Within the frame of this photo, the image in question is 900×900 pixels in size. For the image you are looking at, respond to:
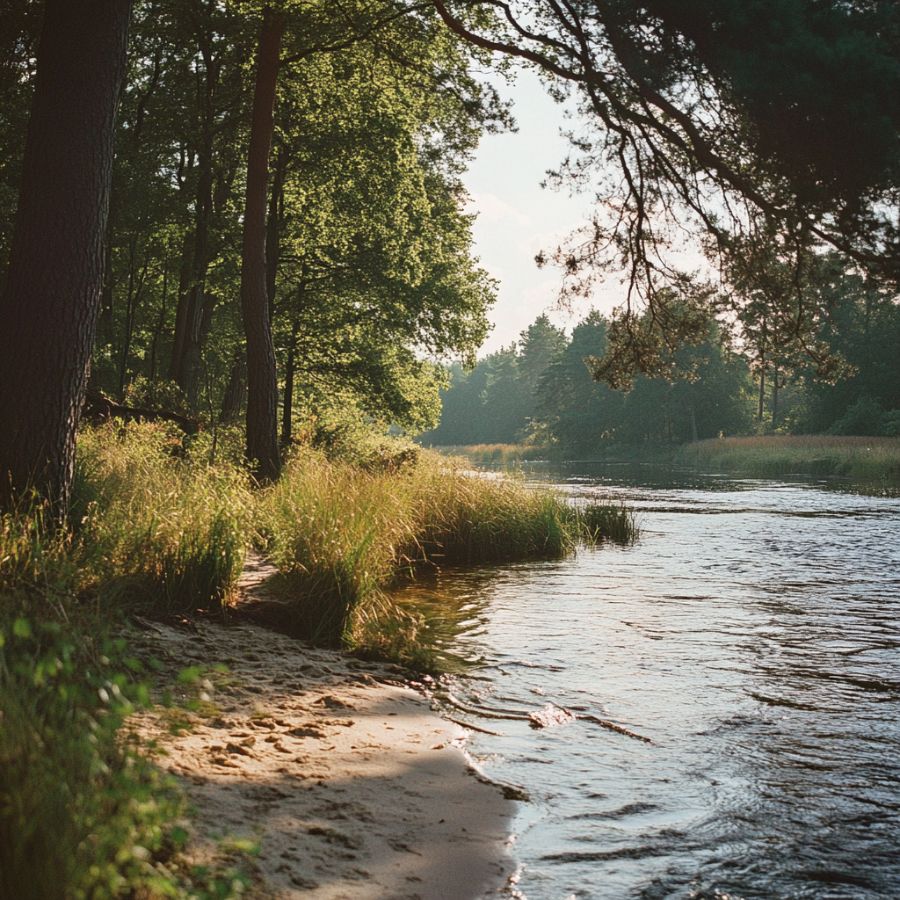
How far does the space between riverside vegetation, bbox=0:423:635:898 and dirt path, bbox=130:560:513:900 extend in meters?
0.35

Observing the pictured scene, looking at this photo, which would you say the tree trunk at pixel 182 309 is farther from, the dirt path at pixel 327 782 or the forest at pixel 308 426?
the dirt path at pixel 327 782

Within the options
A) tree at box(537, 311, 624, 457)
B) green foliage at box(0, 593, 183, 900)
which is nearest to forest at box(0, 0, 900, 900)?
green foliage at box(0, 593, 183, 900)

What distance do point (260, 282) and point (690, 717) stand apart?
10.7m

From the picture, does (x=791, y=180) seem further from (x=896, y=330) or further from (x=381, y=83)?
(x=896, y=330)

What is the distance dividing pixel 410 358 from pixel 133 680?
73.2 feet

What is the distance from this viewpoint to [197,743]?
4559mm

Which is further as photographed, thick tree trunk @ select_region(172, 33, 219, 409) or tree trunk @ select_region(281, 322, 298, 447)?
tree trunk @ select_region(281, 322, 298, 447)

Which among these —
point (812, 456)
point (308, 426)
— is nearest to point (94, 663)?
point (308, 426)

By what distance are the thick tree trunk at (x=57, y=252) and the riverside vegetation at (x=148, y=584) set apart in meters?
0.62

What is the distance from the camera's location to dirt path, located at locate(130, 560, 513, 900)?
3607mm

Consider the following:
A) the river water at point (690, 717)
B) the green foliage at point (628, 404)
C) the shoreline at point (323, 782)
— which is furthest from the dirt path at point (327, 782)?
the green foliage at point (628, 404)

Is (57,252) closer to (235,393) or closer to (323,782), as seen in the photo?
(323,782)

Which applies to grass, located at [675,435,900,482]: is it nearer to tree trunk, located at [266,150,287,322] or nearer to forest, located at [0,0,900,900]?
forest, located at [0,0,900,900]

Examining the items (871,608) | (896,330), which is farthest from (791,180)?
(896,330)
